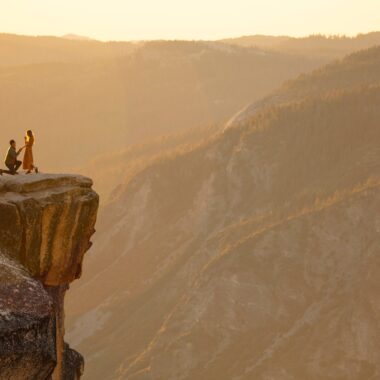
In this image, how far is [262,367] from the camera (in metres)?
73.2

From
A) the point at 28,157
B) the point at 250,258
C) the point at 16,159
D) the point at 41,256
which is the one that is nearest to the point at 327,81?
the point at 250,258

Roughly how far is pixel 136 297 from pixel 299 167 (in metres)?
32.2

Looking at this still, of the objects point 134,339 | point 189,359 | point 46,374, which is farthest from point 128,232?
point 46,374

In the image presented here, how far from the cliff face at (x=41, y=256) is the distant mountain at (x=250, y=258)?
171 feet

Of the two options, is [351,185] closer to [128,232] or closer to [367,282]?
[367,282]

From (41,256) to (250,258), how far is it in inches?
2677

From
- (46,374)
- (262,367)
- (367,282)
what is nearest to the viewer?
(46,374)

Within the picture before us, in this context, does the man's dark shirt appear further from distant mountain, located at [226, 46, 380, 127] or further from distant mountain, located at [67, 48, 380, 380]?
distant mountain, located at [226, 46, 380, 127]

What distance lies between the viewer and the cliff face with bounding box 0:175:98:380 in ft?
49.5

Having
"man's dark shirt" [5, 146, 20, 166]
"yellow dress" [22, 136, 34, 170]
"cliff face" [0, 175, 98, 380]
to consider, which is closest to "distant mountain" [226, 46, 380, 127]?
"yellow dress" [22, 136, 34, 170]

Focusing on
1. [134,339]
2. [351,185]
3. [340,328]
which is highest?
[351,185]

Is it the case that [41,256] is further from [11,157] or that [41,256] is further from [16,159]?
[16,159]

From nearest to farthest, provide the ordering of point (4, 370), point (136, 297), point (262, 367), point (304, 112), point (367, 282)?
point (4, 370) < point (262, 367) < point (367, 282) < point (136, 297) < point (304, 112)

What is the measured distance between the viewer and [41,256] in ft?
69.5
